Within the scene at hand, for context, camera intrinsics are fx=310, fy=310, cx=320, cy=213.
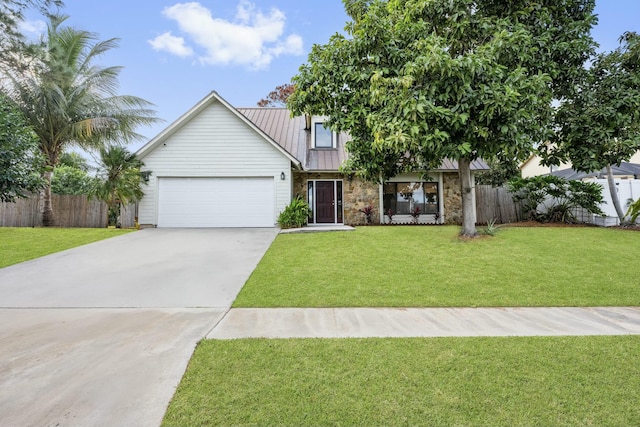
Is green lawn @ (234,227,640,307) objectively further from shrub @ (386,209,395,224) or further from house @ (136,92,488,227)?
shrub @ (386,209,395,224)

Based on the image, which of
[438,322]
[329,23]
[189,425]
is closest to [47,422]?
[189,425]

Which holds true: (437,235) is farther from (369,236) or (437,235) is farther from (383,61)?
(383,61)

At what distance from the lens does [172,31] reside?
13062 mm

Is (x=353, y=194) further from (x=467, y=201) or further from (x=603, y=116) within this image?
(x=603, y=116)

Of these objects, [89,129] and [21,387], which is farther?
[89,129]

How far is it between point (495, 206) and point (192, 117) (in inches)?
547

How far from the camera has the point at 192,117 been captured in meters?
12.4

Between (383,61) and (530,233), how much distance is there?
6986mm

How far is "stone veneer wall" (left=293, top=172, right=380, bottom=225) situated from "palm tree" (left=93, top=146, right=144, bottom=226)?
6.31m

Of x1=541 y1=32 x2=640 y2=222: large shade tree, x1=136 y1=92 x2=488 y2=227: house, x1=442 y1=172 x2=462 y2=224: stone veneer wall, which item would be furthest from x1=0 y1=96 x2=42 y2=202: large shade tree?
x1=442 y1=172 x2=462 y2=224: stone veneer wall

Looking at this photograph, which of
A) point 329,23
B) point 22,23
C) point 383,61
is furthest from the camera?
point 329,23

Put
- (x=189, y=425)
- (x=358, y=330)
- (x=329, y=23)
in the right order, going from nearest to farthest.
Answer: (x=189, y=425) < (x=358, y=330) < (x=329, y=23)

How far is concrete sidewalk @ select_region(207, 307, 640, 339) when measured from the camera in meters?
3.44

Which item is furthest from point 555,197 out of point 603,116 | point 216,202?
point 216,202
